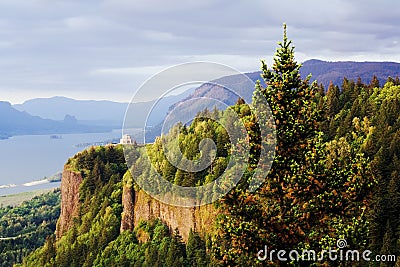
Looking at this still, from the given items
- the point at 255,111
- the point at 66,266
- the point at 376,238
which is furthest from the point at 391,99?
the point at 255,111

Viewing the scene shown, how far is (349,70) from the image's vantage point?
337ft

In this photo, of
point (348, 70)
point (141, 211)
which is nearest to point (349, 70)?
point (348, 70)

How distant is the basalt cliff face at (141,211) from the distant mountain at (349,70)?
58.1 metres

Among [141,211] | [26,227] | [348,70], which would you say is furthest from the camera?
[348,70]

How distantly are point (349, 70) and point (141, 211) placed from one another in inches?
3099

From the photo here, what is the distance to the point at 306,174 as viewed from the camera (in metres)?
11.0

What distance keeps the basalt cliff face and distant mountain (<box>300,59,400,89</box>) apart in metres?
58.1

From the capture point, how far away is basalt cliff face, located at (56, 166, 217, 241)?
26.8m

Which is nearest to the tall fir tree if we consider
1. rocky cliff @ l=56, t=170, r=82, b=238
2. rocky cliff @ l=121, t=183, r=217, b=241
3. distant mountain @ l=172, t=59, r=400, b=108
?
rocky cliff @ l=121, t=183, r=217, b=241

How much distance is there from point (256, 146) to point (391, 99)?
25.8 meters

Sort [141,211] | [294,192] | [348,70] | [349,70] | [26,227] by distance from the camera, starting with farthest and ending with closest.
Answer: [349,70]
[348,70]
[26,227]
[141,211]
[294,192]

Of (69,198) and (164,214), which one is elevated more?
(164,214)

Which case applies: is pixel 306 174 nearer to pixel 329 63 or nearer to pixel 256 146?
pixel 256 146

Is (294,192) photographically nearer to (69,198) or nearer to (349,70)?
(69,198)
